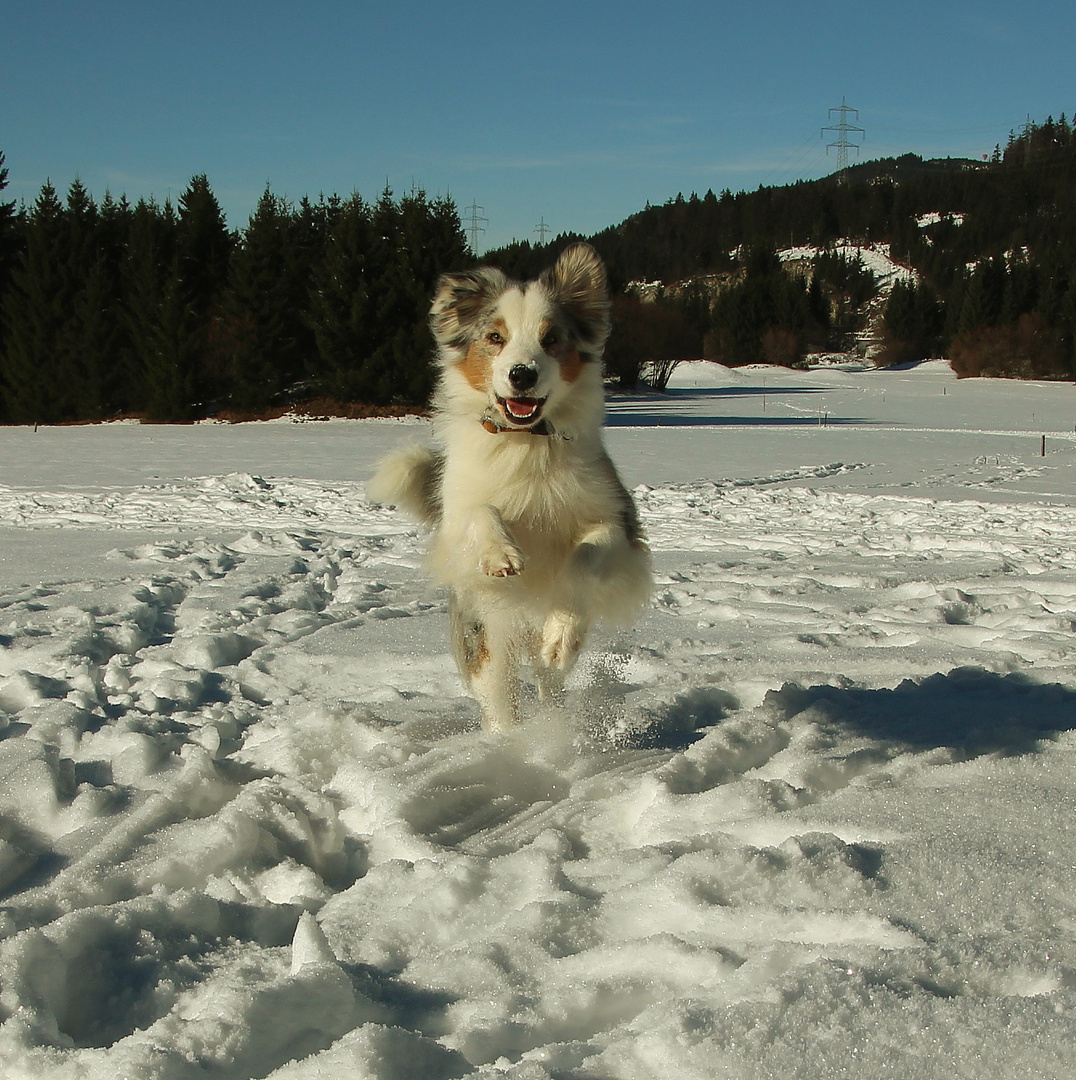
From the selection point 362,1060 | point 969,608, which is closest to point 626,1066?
point 362,1060

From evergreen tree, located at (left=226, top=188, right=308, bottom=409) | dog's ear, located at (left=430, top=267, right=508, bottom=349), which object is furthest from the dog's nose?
evergreen tree, located at (left=226, top=188, right=308, bottom=409)

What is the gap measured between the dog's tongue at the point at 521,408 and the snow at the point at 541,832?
1.41 m

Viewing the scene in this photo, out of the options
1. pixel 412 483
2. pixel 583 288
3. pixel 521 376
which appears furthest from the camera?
pixel 412 483

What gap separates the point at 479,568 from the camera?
4.12 metres

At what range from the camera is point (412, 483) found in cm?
499

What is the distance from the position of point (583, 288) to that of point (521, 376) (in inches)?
35.2

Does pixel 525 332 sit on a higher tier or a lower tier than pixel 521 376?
higher

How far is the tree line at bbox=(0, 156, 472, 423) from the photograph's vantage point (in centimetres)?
2698

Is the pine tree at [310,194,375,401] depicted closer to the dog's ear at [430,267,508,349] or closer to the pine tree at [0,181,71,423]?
the pine tree at [0,181,71,423]

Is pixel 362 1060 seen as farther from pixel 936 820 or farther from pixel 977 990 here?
pixel 936 820

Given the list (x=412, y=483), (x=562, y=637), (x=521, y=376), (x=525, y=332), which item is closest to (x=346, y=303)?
(x=412, y=483)

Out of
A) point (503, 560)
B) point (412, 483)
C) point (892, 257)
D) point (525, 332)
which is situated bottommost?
point (503, 560)

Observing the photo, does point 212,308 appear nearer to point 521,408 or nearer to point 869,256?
point 521,408

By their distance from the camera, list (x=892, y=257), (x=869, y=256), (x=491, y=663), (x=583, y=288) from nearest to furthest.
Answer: (x=491, y=663) < (x=583, y=288) < (x=892, y=257) < (x=869, y=256)
